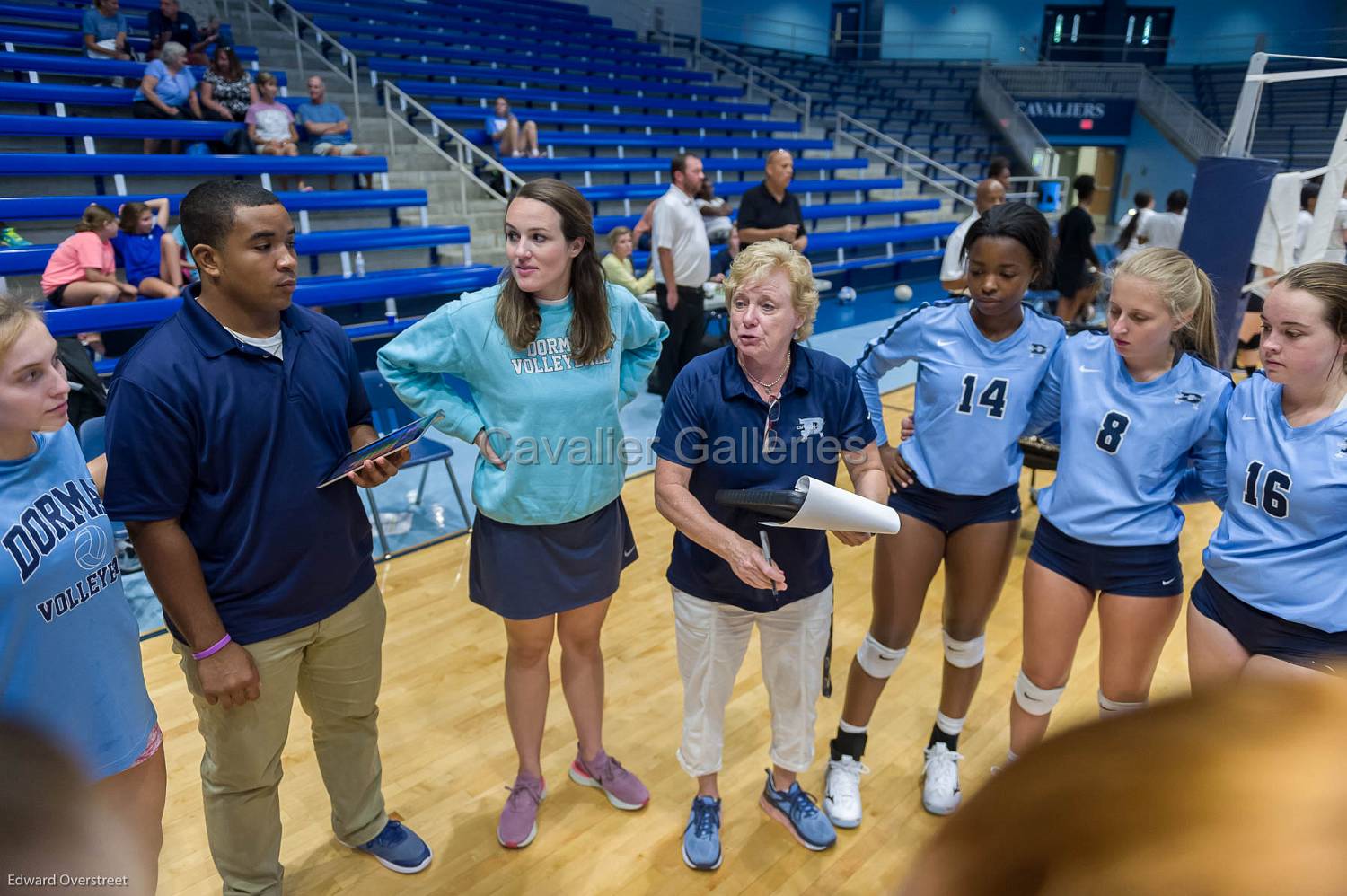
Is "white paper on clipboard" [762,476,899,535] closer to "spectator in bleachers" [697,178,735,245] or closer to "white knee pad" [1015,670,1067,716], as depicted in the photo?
"white knee pad" [1015,670,1067,716]

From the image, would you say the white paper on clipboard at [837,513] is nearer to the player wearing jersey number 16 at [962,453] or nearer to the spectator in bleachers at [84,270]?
the player wearing jersey number 16 at [962,453]

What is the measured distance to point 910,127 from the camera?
15586 millimetres

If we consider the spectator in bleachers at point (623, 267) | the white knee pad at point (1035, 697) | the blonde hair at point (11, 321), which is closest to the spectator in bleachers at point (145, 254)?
the spectator in bleachers at point (623, 267)

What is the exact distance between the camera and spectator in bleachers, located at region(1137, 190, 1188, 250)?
7273mm

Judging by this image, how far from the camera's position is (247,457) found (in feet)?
5.26

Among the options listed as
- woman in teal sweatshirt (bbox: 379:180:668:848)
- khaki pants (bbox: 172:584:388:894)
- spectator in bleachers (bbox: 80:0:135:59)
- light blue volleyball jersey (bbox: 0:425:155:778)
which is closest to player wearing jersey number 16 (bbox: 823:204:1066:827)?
woman in teal sweatshirt (bbox: 379:180:668:848)

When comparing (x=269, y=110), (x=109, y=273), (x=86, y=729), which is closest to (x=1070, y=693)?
(x=86, y=729)

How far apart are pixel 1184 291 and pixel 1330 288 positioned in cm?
26

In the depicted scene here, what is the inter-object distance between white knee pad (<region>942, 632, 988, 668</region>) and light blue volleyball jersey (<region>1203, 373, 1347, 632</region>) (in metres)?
0.64

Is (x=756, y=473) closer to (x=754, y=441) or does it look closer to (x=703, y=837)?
(x=754, y=441)

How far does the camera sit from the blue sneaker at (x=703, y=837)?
6.89 ft

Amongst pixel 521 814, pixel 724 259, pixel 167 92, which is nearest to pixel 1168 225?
pixel 724 259

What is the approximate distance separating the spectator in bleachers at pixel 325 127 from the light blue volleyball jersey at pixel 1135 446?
692cm

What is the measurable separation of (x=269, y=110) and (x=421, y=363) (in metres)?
6.24
